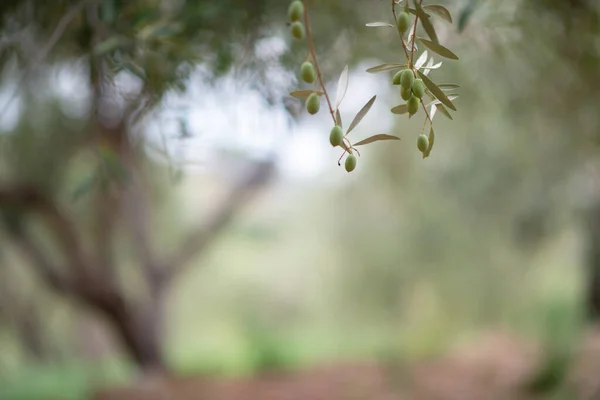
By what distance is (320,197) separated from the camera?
609 cm

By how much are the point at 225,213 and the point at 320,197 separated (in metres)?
1.99

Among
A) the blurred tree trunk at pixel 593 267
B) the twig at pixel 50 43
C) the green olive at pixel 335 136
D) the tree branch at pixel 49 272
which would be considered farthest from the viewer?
the tree branch at pixel 49 272

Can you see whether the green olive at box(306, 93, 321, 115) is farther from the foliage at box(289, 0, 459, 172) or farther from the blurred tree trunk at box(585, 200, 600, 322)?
the blurred tree trunk at box(585, 200, 600, 322)

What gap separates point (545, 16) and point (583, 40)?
0.16 meters

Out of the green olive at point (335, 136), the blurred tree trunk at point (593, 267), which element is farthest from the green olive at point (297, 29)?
the blurred tree trunk at point (593, 267)

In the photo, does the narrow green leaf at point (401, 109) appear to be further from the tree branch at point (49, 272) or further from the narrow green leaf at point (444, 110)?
the tree branch at point (49, 272)

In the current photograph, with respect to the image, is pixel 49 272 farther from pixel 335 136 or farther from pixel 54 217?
pixel 335 136

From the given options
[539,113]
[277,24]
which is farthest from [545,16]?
[539,113]

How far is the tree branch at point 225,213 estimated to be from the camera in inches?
163

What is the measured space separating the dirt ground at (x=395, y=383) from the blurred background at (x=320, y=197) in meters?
0.02

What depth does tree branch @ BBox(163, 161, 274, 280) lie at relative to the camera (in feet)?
13.6

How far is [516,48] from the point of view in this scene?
1827 millimetres

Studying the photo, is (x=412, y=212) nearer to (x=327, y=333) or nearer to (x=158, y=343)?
(x=327, y=333)

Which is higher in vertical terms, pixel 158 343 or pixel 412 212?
pixel 412 212
